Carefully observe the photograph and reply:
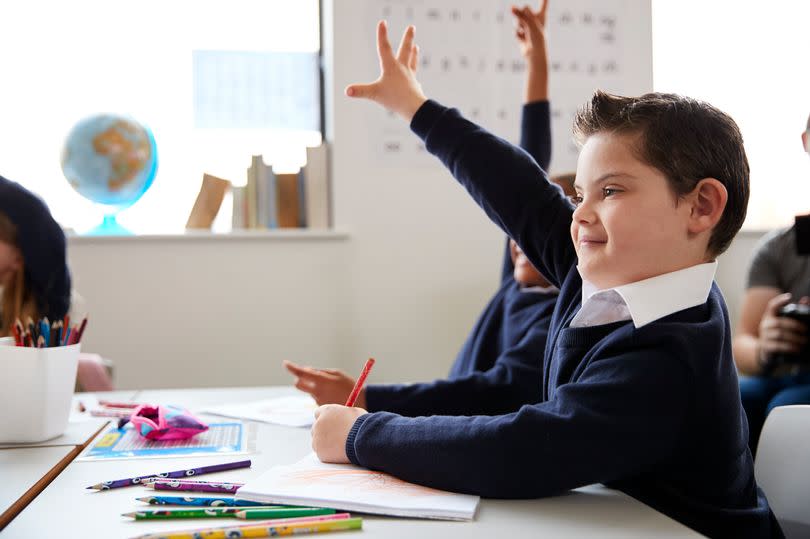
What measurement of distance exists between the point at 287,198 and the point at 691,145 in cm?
207

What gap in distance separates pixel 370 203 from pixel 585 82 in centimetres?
98

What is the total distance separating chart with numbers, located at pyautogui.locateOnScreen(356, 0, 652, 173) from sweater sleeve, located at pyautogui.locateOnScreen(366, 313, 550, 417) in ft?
5.12

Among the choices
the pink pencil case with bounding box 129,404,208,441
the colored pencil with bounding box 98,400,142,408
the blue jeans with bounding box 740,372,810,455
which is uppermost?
the pink pencil case with bounding box 129,404,208,441

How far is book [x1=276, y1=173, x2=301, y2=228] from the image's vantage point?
2.75m

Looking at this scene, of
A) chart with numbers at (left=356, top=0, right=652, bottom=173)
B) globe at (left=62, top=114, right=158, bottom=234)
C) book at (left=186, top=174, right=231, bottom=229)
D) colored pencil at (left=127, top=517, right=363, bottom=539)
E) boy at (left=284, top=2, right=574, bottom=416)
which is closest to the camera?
colored pencil at (left=127, top=517, right=363, bottom=539)

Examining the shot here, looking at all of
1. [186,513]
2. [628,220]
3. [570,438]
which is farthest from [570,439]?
[186,513]

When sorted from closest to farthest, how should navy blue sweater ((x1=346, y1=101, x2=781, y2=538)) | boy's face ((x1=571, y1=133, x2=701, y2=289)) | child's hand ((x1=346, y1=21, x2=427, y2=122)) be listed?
1. navy blue sweater ((x1=346, y1=101, x2=781, y2=538))
2. boy's face ((x1=571, y1=133, x2=701, y2=289))
3. child's hand ((x1=346, y1=21, x2=427, y2=122))

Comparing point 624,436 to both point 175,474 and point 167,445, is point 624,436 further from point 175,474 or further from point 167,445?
point 167,445

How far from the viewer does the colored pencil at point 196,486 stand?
2.48ft

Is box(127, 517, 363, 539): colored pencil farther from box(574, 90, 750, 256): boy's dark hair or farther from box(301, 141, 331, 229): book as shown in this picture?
box(301, 141, 331, 229): book

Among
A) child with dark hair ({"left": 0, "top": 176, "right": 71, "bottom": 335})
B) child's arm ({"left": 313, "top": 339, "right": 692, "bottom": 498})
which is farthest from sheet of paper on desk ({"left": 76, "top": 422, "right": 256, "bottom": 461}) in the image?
child with dark hair ({"left": 0, "top": 176, "right": 71, "bottom": 335})

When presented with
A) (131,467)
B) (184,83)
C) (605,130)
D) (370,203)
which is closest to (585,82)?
(370,203)

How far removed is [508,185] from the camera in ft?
3.56

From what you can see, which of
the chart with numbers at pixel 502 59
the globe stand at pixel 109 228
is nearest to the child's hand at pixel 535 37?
the chart with numbers at pixel 502 59
